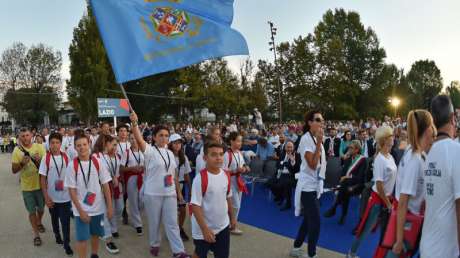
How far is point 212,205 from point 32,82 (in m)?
60.6

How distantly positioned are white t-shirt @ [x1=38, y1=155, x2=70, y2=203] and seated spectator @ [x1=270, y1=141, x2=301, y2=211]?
4.53 metres

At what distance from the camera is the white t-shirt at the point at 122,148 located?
22.0ft

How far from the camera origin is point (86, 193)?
466cm

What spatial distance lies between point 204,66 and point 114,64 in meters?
33.6

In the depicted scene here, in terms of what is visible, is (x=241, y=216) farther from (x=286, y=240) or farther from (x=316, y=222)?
(x=316, y=222)

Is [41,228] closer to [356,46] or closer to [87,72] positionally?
[87,72]

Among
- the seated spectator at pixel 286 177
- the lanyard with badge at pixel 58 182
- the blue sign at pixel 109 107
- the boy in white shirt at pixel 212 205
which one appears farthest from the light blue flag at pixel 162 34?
the blue sign at pixel 109 107

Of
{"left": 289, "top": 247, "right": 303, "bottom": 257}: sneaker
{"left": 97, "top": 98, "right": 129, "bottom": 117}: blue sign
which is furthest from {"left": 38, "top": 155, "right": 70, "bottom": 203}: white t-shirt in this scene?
{"left": 97, "top": 98, "right": 129, "bottom": 117}: blue sign

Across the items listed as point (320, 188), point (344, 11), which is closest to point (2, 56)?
point (344, 11)

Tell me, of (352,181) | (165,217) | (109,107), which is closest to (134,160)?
(165,217)

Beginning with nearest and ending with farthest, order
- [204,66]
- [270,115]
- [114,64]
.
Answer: [114,64]
[204,66]
[270,115]

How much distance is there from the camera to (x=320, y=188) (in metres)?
4.64

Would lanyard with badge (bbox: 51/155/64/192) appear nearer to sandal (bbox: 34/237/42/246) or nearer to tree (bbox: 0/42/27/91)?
sandal (bbox: 34/237/42/246)

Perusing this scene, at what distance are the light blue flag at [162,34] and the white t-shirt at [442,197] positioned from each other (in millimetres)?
3093
